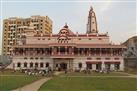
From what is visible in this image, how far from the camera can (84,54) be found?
103125 mm

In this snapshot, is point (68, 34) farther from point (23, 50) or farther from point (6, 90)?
point (6, 90)

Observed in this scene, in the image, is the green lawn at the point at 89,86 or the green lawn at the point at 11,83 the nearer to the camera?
the green lawn at the point at 89,86

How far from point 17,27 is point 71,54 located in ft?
282

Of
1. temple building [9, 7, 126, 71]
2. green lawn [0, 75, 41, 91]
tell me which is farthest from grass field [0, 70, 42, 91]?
temple building [9, 7, 126, 71]

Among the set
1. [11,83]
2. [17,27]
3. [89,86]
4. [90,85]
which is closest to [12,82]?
[11,83]

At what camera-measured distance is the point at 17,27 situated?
18075cm

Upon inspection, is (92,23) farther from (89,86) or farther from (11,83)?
(89,86)

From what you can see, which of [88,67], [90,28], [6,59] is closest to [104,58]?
[88,67]

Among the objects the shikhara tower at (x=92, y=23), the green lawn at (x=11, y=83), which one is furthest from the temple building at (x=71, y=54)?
the green lawn at (x=11, y=83)

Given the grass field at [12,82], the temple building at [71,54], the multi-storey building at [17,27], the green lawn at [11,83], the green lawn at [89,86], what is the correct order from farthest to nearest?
the multi-storey building at [17,27] → the temple building at [71,54] → the grass field at [12,82] → the green lawn at [11,83] → the green lawn at [89,86]

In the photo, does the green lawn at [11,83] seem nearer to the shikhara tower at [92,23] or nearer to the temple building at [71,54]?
the temple building at [71,54]

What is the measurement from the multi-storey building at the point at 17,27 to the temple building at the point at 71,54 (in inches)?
2651

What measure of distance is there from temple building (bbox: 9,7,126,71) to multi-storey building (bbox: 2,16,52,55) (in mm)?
67341

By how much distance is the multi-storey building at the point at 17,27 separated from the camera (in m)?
175
